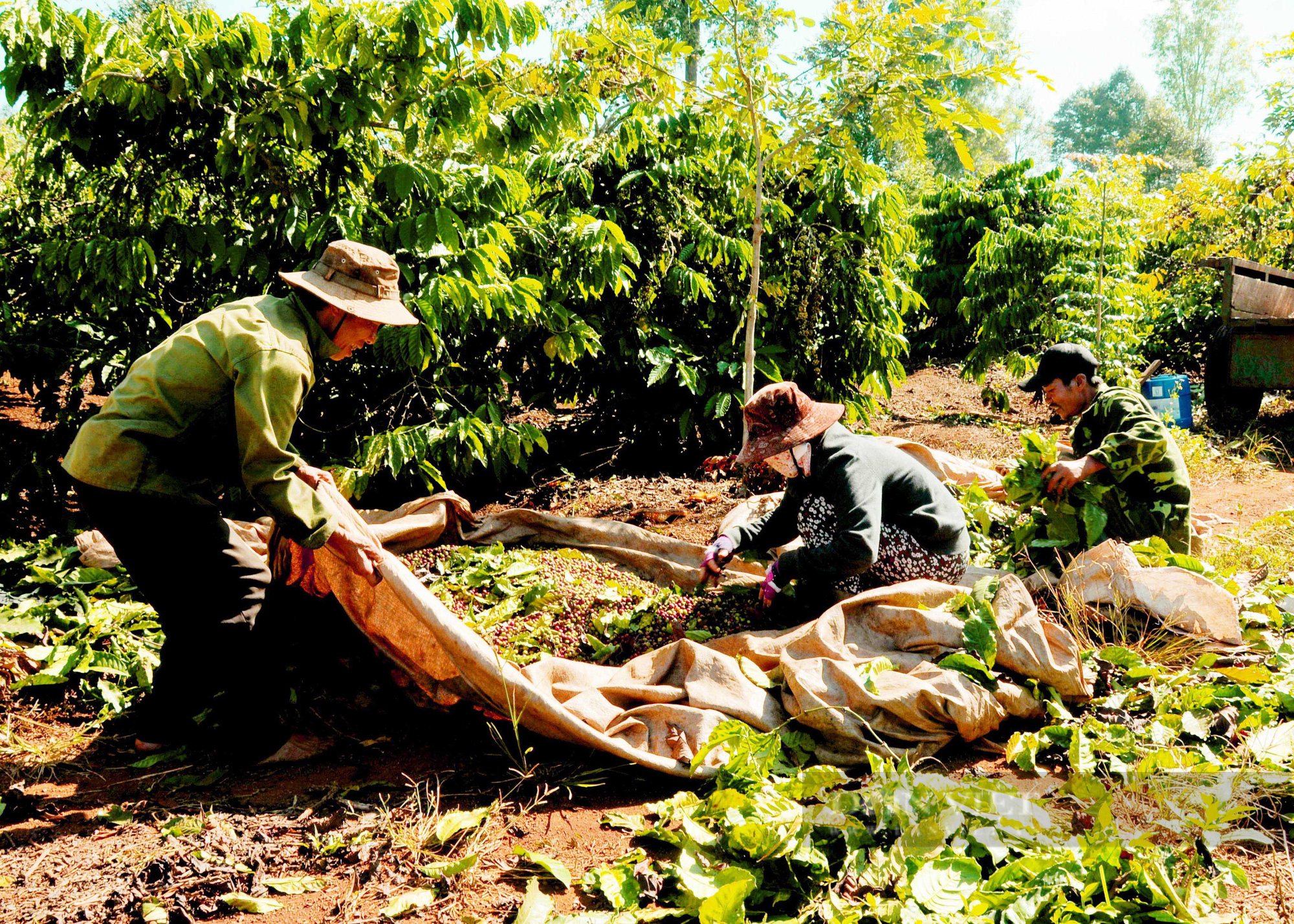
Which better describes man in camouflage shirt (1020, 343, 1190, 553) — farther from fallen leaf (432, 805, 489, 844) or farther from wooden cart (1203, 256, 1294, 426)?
wooden cart (1203, 256, 1294, 426)

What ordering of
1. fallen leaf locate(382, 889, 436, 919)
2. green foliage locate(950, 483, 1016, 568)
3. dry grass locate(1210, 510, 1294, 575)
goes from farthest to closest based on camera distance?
green foliage locate(950, 483, 1016, 568)
dry grass locate(1210, 510, 1294, 575)
fallen leaf locate(382, 889, 436, 919)

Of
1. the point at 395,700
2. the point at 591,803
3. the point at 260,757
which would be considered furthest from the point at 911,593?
the point at 260,757

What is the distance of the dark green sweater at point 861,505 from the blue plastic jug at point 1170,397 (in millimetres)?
4277

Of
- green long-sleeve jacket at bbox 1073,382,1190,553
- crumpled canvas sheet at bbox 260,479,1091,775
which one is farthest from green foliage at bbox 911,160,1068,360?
crumpled canvas sheet at bbox 260,479,1091,775

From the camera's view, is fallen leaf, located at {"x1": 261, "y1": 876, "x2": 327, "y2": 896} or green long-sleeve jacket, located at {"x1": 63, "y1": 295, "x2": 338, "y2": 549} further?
green long-sleeve jacket, located at {"x1": 63, "y1": 295, "x2": 338, "y2": 549}

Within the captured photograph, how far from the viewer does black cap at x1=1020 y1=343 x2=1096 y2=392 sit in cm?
336

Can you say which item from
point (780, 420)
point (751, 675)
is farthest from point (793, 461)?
point (751, 675)

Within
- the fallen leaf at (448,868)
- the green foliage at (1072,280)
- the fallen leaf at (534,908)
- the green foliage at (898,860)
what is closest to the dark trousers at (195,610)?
the fallen leaf at (448,868)

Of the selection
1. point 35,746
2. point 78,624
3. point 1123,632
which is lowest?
point 35,746

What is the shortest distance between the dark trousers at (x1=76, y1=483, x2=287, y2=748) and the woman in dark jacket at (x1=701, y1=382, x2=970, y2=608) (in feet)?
4.93

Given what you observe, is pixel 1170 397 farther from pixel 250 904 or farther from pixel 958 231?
pixel 250 904

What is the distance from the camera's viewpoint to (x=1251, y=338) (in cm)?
→ 696

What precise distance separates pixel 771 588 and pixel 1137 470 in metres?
1.43

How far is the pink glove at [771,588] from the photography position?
3096 mm
